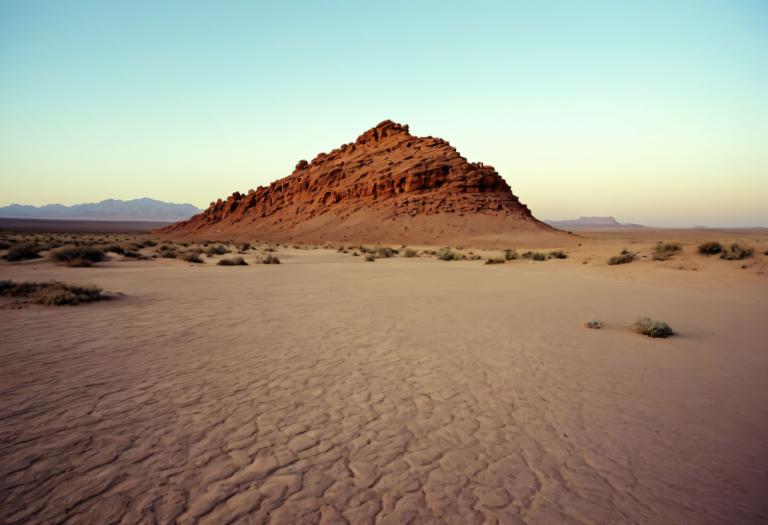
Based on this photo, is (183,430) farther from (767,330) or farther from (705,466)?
(767,330)

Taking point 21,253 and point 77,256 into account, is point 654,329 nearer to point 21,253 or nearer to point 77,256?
point 77,256

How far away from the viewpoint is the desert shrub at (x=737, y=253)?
17.4 metres

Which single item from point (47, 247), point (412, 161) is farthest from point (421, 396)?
→ point (412, 161)

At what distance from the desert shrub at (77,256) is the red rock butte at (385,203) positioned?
36626 mm

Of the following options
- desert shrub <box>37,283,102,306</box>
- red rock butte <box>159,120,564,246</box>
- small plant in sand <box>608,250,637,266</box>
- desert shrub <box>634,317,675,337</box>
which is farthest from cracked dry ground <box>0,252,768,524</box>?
red rock butte <box>159,120,564,246</box>

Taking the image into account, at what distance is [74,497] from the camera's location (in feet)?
10.2

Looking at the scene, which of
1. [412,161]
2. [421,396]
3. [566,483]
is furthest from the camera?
[412,161]

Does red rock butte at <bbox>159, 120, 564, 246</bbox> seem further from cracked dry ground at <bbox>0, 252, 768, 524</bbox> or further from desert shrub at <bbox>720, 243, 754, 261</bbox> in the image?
cracked dry ground at <bbox>0, 252, 768, 524</bbox>

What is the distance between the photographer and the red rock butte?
2223 inches

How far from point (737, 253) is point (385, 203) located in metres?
48.8

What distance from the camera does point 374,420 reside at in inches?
178

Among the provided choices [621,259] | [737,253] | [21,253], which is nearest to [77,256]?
[21,253]

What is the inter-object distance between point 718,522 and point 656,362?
402 cm

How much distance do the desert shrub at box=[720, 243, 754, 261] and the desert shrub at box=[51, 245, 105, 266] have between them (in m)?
27.0
